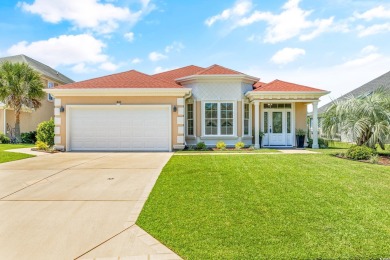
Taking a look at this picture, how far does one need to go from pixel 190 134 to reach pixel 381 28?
11696mm

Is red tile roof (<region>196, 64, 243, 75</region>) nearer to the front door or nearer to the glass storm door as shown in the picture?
the front door

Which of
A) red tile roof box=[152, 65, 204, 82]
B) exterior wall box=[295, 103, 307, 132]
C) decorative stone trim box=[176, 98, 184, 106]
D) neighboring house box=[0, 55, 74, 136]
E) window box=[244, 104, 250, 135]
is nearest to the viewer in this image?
decorative stone trim box=[176, 98, 184, 106]

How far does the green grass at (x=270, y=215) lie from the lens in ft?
10.2

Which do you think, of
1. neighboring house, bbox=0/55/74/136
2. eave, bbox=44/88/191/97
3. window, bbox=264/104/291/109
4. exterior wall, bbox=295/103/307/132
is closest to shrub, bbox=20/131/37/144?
neighboring house, bbox=0/55/74/136

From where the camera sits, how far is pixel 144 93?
13.6 metres

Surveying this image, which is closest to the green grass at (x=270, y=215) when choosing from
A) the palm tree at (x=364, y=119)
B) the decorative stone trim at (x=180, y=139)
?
the palm tree at (x=364, y=119)

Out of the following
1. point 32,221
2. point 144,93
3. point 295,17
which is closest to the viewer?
point 32,221

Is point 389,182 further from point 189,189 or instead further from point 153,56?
point 153,56

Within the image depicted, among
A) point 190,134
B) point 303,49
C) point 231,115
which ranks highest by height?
point 303,49

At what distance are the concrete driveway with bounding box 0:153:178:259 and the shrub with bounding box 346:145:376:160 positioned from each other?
27.7 feet

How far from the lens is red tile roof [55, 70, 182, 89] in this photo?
13.9 meters

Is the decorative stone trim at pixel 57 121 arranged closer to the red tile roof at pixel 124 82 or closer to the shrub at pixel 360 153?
the red tile roof at pixel 124 82

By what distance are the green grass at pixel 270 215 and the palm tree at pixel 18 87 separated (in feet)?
58.6

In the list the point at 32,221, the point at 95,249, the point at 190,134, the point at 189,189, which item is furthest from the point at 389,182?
the point at 190,134
